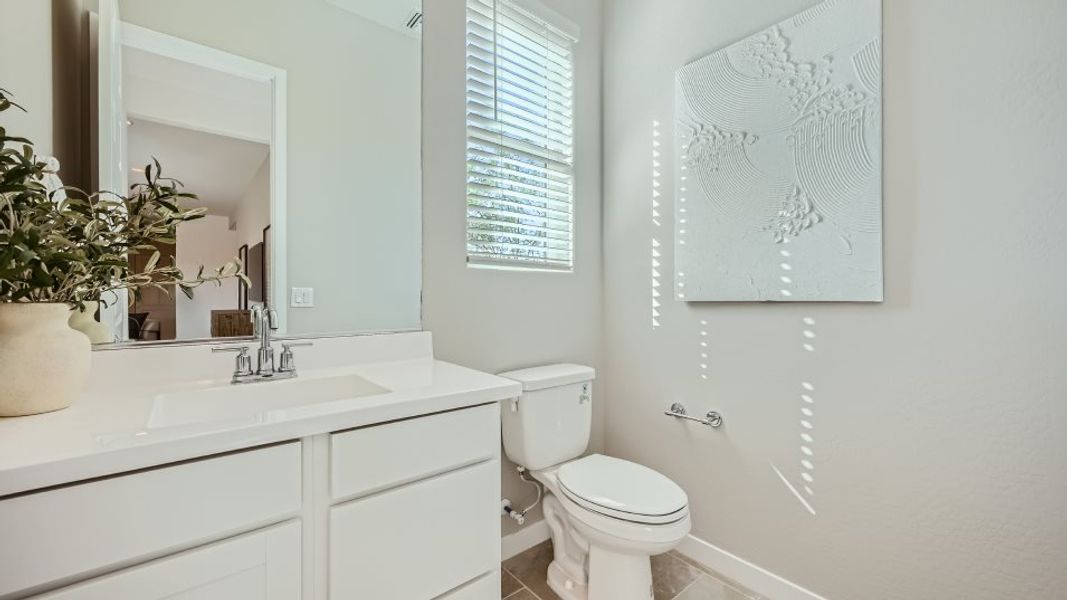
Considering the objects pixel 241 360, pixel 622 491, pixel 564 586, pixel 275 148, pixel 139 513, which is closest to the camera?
pixel 139 513

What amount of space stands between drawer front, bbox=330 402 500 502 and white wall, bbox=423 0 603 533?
595 mm

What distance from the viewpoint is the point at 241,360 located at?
1.17m

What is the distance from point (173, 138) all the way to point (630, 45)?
72.2 inches

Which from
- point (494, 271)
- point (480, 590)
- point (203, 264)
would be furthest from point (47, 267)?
point (494, 271)

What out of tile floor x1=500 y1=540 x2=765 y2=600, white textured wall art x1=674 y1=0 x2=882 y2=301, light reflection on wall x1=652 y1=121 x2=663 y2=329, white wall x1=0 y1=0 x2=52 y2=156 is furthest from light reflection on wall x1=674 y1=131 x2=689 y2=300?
white wall x1=0 y1=0 x2=52 y2=156

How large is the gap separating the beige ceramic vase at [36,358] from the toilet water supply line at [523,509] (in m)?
1.35

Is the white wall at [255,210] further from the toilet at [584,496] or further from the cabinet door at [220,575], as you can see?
the toilet at [584,496]

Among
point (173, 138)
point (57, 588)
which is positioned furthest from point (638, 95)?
point (57, 588)

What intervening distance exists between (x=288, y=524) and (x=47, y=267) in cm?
62

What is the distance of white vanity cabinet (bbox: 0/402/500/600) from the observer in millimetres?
608

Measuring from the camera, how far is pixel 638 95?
1.99m

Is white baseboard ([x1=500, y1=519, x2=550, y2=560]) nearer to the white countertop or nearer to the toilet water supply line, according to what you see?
the toilet water supply line

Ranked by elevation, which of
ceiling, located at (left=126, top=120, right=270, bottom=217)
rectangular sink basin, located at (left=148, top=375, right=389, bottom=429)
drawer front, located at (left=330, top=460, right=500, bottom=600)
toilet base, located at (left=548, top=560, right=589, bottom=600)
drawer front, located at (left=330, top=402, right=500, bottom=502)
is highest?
ceiling, located at (left=126, top=120, right=270, bottom=217)

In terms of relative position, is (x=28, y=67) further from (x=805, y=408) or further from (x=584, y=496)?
(x=805, y=408)
